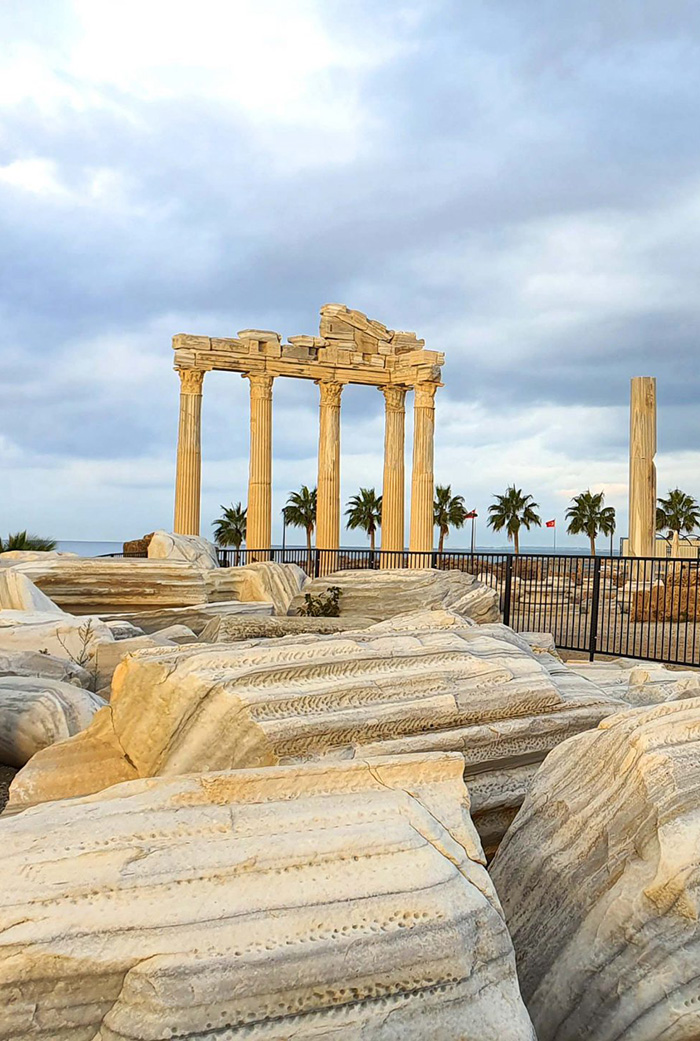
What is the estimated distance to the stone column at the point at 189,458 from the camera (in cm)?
2436

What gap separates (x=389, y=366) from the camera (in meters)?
26.9

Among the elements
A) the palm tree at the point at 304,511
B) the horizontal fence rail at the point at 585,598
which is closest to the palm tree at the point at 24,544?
the horizontal fence rail at the point at 585,598

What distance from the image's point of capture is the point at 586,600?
2080 cm

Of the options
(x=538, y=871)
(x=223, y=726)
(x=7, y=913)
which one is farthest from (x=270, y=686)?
(x=7, y=913)

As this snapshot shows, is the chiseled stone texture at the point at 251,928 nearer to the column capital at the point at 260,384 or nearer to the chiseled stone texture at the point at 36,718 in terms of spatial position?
the chiseled stone texture at the point at 36,718

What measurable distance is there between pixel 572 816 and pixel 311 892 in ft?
3.70

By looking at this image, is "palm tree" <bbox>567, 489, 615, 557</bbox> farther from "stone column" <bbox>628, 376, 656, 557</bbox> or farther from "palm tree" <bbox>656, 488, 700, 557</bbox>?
"stone column" <bbox>628, 376, 656, 557</bbox>

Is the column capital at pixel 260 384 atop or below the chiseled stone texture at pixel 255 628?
atop

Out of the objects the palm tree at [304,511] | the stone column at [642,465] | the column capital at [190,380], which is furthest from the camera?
the palm tree at [304,511]

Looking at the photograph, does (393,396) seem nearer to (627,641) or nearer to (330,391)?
(330,391)

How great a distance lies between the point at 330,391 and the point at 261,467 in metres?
3.06

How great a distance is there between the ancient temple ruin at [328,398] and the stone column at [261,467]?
29 millimetres

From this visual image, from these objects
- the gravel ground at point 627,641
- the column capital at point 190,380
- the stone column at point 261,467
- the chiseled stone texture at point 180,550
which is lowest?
the gravel ground at point 627,641

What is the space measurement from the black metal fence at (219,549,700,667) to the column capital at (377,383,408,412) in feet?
16.0
